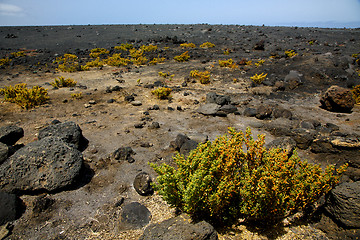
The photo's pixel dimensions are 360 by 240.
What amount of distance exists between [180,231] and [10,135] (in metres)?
5.21

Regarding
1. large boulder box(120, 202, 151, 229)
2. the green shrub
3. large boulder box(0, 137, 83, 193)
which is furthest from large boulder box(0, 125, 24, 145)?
the green shrub

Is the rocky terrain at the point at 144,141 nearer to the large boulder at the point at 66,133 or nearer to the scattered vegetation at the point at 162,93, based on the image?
the large boulder at the point at 66,133

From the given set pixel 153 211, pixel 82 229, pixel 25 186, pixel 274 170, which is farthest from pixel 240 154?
pixel 25 186

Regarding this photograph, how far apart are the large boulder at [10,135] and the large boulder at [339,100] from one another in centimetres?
1044

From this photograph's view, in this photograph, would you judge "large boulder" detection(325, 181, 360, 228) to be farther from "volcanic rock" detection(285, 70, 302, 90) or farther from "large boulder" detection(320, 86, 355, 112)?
"volcanic rock" detection(285, 70, 302, 90)

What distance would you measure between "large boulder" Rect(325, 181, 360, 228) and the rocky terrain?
14 millimetres

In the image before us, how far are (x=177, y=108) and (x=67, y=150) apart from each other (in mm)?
4662

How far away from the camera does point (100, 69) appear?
1514cm

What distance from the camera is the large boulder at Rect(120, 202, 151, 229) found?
11.2 feet

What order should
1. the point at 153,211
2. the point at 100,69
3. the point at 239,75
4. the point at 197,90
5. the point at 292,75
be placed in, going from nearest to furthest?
Answer: the point at 153,211, the point at 197,90, the point at 292,75, the point at 239,75, the point at 100,69

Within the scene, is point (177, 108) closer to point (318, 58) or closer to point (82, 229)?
point (82, 229)

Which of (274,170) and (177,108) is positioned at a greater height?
(274,170)

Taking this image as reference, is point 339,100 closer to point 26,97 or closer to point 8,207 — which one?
point 8,207

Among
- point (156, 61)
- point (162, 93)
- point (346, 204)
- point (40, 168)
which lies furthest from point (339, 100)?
point (156, 61)
